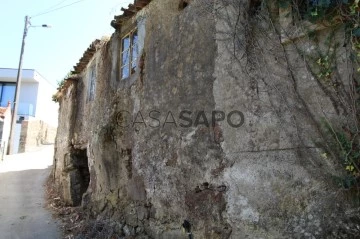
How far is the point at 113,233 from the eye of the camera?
6.32m

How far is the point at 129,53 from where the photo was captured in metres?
7.05

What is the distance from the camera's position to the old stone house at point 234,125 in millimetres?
3906

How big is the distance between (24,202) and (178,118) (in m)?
7.67

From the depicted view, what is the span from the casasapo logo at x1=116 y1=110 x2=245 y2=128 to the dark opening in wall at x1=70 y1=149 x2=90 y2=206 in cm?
418

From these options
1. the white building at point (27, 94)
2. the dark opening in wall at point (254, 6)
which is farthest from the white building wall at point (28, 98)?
the dark opening in wall at point (254, 6)

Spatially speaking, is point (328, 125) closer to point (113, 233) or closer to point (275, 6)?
point (275, 6)

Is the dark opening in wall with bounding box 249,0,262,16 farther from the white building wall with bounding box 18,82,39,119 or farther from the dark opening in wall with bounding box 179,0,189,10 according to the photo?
the white building wall with bounding box 18,82,39,119

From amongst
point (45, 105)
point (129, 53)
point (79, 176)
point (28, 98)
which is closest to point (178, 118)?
point (129, 53)

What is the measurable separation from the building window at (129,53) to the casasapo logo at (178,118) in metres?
0.93

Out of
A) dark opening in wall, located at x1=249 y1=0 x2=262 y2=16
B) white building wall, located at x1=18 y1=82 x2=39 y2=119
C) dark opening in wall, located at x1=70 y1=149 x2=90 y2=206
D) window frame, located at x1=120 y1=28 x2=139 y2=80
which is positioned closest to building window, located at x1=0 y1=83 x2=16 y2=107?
white building wall, located at x1=18 y1=82 x2=39 y2=119

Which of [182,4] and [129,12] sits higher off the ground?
[129,12]

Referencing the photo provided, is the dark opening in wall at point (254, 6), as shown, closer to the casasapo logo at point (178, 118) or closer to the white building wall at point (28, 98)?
the casasapo logo at point (178, 118)

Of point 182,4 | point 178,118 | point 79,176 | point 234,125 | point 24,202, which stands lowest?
point 24,202

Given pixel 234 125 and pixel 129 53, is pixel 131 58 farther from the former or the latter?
pixel 234 125
